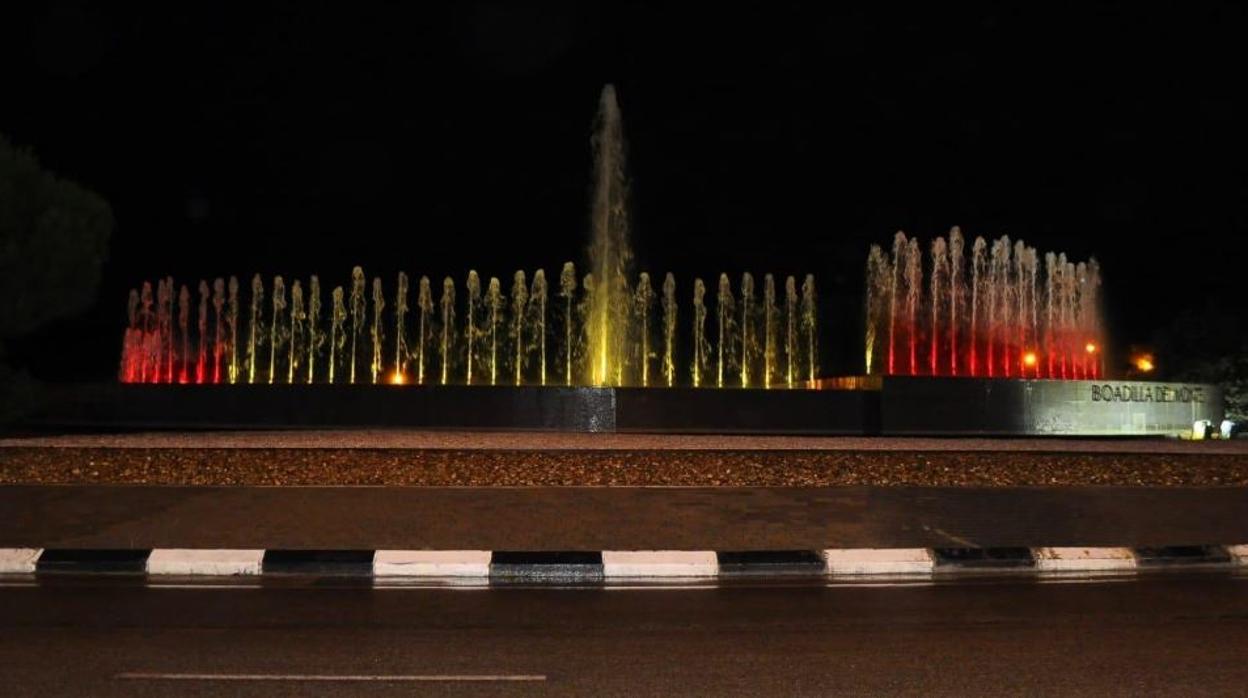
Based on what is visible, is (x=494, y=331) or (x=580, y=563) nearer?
(x=580, y=563)

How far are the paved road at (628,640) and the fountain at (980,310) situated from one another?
2017 cm

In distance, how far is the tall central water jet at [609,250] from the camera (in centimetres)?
2772

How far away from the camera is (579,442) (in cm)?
1912

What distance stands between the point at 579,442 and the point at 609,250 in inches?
374

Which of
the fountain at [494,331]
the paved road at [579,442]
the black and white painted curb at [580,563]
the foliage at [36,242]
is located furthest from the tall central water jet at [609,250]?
the black and white painted curb at [580,563]

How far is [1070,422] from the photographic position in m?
24.2

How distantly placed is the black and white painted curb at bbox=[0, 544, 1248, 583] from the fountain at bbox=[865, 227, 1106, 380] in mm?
18186

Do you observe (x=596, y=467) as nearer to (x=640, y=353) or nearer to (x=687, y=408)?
(x=687, y=408)

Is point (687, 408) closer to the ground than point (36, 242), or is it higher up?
closer to the ground

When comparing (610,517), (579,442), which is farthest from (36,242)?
(610,517)

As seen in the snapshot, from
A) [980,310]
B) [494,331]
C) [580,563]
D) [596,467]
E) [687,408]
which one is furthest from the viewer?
[494,331]

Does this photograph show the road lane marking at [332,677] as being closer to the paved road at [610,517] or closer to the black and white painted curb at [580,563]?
the black and white painted curb at [580,563]

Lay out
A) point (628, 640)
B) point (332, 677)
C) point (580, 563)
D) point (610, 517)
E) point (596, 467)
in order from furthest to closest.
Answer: point (596, 467)
point (610, 517)
point (580, 563)
point (628, 640)
point (332, 677)

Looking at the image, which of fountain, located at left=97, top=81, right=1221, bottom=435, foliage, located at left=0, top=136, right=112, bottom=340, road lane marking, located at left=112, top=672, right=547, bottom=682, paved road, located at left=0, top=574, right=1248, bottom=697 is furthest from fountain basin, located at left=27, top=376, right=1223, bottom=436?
road lane marking, located at left=112, top=672, right=547, bottom=682
